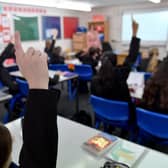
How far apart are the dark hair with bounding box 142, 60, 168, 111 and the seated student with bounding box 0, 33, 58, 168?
120cm

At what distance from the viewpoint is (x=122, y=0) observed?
20.6ft

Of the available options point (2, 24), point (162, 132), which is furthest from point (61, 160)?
point (2, 24)

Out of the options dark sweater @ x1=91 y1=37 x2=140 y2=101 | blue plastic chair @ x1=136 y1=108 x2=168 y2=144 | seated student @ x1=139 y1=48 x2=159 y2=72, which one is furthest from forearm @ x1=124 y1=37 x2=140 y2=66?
seated student @ x1=139 y1=48 x2=159 y2=72

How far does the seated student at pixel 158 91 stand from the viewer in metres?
1.54

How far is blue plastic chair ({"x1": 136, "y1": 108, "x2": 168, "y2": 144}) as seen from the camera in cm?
147

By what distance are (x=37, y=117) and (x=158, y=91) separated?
49.5 inches

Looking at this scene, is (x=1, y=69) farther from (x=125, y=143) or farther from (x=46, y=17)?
(x=46, y=17)

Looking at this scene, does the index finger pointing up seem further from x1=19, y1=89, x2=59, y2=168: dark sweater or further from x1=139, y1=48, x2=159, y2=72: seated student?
x1=139, y1=48, x2=159, y2=72: seated student

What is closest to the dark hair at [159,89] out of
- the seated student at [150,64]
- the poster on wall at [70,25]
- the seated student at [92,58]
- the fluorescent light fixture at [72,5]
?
the seated student at [150,64]

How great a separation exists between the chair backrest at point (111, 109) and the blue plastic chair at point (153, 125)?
176 millimetres

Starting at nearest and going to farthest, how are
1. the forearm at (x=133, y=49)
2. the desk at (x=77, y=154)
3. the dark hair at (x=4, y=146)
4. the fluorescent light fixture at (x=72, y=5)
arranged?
the dark hair at (x=4, y=146), the desk at (x=77, y=154), the forearm at (x=133, y=49), the fluorescent light fixture at (x=72, y=5)

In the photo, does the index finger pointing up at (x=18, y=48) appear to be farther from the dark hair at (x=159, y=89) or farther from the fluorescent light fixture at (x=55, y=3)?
the fluorescent light fixture at (x=55, y=3)

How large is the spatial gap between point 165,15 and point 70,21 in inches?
137

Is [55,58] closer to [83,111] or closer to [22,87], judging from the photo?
[22,87]
